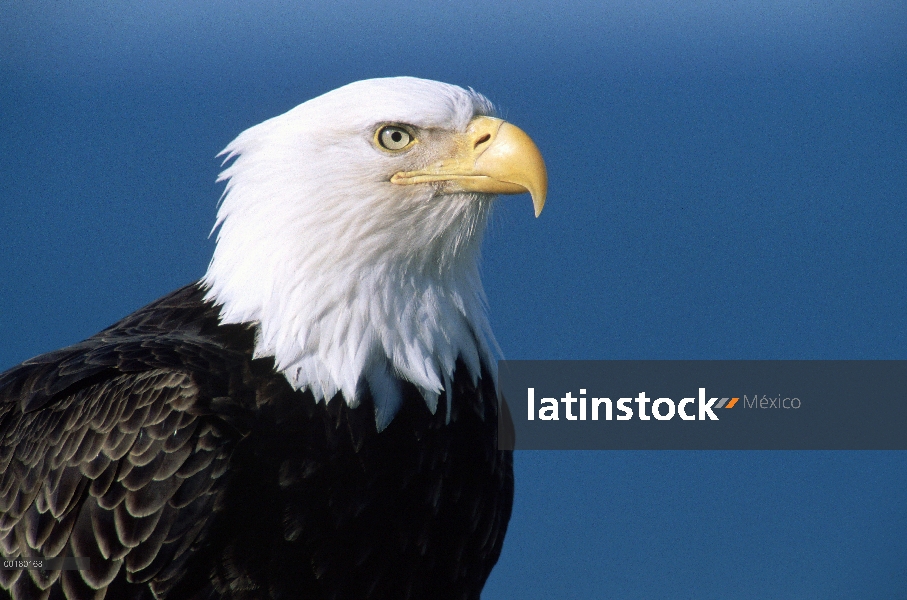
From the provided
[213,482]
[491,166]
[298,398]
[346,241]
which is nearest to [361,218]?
[346,241]

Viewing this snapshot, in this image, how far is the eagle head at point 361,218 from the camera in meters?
2.43

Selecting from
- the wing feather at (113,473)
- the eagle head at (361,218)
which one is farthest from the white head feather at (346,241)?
the wing feather at (113,473)

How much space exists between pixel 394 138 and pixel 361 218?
0.20 m

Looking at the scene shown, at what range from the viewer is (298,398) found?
240 centimetres

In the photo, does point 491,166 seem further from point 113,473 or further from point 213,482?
point 113,473

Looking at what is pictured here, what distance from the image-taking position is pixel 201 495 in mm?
2301

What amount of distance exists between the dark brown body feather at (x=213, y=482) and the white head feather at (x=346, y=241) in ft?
0.20

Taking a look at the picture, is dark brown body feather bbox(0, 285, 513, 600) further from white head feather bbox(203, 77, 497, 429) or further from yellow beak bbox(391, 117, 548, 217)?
yellow beak bbox(391, 117, 548, 217)

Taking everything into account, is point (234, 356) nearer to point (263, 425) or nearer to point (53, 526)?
point (263, 425)

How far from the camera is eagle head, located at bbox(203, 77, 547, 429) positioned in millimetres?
2428

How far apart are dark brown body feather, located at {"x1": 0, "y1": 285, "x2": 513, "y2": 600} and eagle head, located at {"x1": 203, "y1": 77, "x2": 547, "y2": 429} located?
0.08 m

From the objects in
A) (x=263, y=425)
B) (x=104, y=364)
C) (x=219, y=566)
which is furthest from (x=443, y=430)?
(x=104, y=364)

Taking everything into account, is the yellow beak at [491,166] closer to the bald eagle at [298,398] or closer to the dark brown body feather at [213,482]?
the bald eagle at [298,398]

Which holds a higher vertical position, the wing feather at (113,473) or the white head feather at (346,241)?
the white head feather at (346,241)
